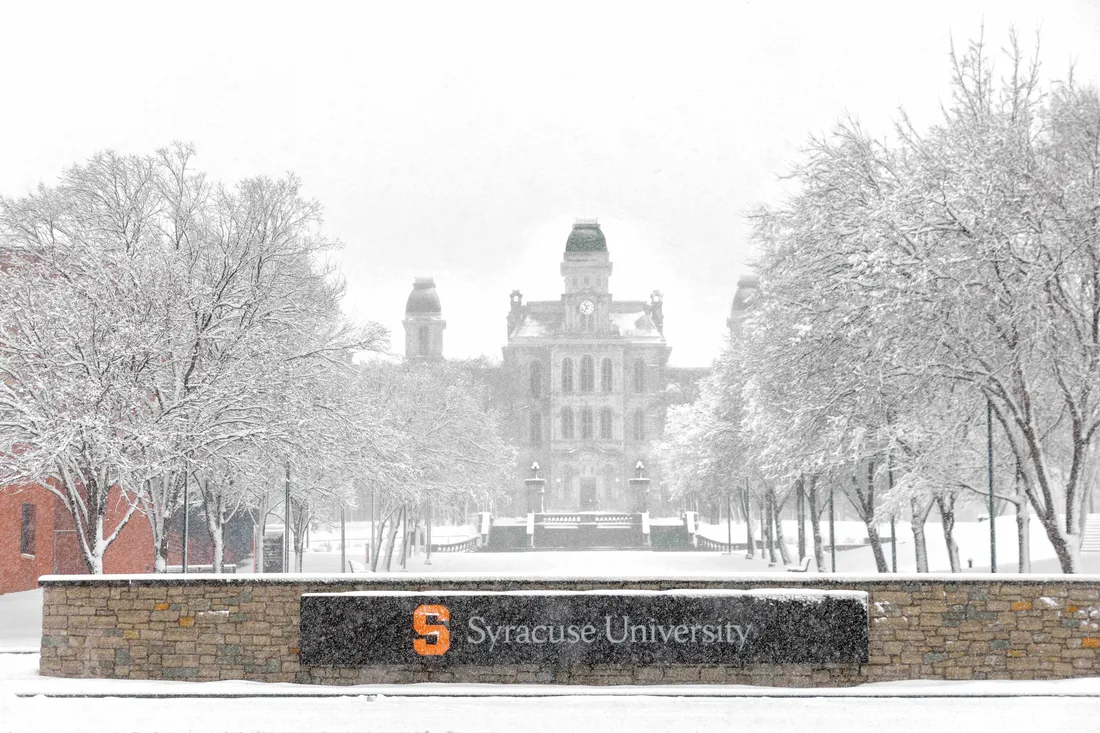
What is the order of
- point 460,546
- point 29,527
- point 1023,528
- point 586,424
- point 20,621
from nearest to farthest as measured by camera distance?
point 20,621, point 1023,528, point 29,527, point 460,546, point 586,424

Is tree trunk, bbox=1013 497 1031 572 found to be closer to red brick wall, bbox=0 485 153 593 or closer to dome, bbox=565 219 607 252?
red brick wall, bbox=0 485 153 593

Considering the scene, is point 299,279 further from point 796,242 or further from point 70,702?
point 70,702

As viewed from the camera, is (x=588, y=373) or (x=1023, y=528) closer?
(x=1023, y=528)

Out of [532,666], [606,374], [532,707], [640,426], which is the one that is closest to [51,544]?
[532,666]

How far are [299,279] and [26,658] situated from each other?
1240 cm

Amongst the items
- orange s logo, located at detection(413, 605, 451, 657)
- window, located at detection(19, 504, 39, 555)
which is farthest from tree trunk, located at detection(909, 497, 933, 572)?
window, located at detection(19, 504, 39, 555)

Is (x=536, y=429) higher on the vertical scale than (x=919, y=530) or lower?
higher

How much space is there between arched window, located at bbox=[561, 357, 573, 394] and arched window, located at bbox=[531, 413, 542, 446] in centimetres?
419

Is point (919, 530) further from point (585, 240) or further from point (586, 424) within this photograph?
point (585, 240)

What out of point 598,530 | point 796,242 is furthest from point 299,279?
point 598,530

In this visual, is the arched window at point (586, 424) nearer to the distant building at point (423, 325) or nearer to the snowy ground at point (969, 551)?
the distant building at point (423, 325)

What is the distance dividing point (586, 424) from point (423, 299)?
21775mm

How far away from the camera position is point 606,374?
9569 centimetres

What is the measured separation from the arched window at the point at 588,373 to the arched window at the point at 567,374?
2.95 feet
